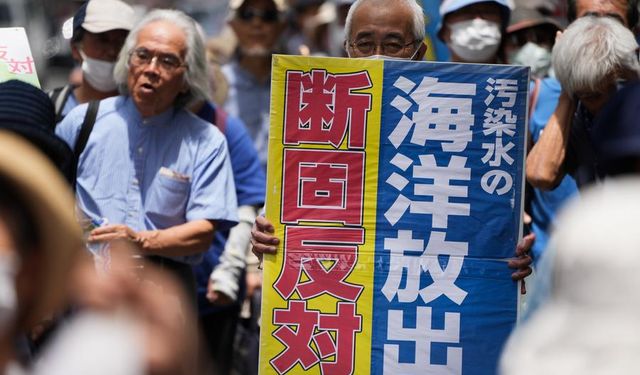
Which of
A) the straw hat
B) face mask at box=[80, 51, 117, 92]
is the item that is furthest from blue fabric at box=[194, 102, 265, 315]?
the straw hat

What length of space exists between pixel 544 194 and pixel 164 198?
186 centimetres

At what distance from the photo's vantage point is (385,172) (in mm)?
5188

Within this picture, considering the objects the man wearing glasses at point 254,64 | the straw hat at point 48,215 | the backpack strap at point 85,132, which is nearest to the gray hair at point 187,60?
the backpack strap at point 85,132

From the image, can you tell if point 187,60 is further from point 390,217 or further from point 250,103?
point 250,103

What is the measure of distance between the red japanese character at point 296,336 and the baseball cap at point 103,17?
2683 millimetres

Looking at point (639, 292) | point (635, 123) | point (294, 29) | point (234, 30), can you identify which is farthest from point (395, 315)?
point (294, 29)

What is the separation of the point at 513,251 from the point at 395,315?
467 millimetres

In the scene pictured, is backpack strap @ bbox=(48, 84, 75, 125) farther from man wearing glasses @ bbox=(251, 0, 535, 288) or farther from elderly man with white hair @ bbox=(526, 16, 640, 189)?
elderly man with white hair @ bbox=(526, 16, 640, 189)

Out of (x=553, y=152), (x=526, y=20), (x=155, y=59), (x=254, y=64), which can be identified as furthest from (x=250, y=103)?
(x=553, y=152)

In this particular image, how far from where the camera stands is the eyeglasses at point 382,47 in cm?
588

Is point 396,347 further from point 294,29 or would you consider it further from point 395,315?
point 294,29

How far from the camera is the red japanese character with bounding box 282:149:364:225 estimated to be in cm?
515

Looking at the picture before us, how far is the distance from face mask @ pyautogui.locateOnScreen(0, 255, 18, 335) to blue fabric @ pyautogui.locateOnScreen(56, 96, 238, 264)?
379cm

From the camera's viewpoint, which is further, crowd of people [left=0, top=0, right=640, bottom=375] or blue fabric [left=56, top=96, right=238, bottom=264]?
blue fabric [left=56, top=96, right=238, bottom=264]
